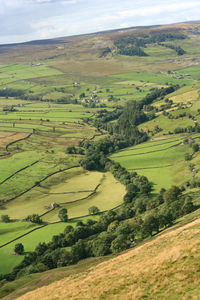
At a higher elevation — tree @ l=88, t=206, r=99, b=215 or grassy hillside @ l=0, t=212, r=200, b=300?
grassy hillside @ l=0, t=212, r=200, b=300

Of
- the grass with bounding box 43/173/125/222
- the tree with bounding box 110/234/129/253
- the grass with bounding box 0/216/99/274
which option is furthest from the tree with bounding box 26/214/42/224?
the tree with bounding box 110/234/129/253

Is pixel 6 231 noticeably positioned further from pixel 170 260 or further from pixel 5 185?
pixel 170 260

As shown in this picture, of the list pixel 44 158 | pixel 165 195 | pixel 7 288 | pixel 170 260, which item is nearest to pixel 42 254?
pixel 7 288

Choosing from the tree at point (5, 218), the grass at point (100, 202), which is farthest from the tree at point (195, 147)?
the tree at point (5, 218)

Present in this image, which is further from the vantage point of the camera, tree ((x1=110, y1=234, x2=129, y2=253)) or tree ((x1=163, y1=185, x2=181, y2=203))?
tree ((x1=163, y1=185, x2=181, y2=203))

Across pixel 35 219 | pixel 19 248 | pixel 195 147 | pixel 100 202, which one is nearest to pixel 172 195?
pixel 100 202

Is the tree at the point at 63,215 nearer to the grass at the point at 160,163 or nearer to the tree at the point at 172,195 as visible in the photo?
the tree at the point at 172,195

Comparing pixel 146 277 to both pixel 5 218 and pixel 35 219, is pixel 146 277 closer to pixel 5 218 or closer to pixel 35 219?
pixel 35 219

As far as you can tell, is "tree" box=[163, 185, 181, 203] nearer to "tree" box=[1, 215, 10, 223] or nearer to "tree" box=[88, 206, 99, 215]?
"tree" box=[88, 206, 99, 215]
